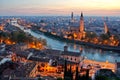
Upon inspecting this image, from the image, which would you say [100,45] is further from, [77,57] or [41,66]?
[41,66]

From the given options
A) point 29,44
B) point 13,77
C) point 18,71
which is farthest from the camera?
point 29,44

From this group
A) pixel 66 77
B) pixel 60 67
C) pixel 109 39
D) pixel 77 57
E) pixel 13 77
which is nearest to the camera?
pixel 66 77

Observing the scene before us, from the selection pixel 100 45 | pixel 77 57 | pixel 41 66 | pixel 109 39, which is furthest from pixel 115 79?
pixel 109 39

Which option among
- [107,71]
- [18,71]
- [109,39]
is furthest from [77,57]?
[109,39]

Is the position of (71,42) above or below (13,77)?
below

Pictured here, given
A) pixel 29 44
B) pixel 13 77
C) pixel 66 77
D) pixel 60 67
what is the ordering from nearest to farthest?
pixel 66 77 → pixel 13 77 → pixel 60 67 → pixel 29 44

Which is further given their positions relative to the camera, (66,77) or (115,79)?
(115,79)

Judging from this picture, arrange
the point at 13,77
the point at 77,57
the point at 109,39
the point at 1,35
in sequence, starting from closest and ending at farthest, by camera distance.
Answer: the point at 13,77 < the point at 77,57 < the point at 1,35 < the point at 109,39

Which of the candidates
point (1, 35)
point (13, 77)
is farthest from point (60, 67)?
point (1, 35)

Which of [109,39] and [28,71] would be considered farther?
[109,39]

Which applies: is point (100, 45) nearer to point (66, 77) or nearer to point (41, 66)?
point (41, 66)
